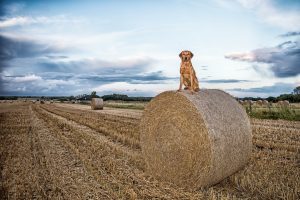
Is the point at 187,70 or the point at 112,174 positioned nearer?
the point at 187,70

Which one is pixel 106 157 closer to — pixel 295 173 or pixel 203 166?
pixel 203 166

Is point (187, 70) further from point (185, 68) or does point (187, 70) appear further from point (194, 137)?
point (194, 137)

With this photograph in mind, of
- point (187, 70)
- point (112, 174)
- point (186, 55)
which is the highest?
point (186, 55)

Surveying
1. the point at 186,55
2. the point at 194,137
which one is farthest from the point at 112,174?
the point at 186,55

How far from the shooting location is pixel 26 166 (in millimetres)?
7945

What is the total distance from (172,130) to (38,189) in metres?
2.72

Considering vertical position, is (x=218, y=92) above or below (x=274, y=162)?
above

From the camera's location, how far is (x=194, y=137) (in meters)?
6.46

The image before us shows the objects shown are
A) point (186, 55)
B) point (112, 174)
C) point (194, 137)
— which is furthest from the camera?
point (112, 174)

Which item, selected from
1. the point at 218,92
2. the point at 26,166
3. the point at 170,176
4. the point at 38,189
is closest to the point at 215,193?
the point at 170,176

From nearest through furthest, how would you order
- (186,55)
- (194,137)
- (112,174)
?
(194,137) < (186,55) < (112,174)

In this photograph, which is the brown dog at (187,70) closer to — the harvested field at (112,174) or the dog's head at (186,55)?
the dog's head at (186,55)

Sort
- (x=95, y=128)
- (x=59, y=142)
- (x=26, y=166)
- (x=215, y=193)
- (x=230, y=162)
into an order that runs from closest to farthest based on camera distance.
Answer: (x=215, y=193) < (x=230, y=162) < (x=26, y=166) < (x=59, y=142) < (x=95, y=128)

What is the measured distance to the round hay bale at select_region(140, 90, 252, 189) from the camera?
6223mm
